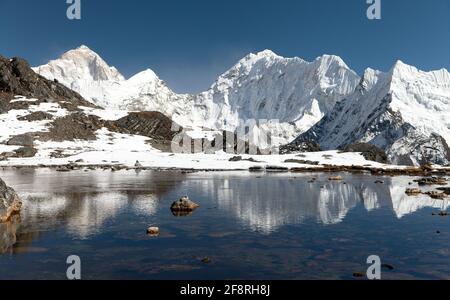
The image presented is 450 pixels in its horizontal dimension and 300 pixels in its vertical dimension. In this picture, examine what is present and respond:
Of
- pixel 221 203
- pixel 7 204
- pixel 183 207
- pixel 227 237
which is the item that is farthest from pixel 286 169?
pixel 227 237

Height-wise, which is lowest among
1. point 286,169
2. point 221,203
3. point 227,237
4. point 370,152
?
point 227,237

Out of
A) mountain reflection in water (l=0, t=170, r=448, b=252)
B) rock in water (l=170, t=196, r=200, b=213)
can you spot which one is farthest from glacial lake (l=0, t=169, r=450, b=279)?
rock in water (l=170, t=196, r=200, b=213)

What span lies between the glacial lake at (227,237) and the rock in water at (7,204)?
1.16m

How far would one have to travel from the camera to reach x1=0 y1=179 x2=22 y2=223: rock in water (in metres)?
31.3

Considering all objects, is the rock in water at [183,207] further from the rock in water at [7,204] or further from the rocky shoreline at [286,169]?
the rocky shoreline at [286,169]

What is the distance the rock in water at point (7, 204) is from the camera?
31328mm

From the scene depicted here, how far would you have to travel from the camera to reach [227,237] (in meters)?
27.5

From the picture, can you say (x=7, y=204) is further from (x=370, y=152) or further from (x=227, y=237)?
(x=370, y=152)

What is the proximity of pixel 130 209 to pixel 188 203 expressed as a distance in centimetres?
489

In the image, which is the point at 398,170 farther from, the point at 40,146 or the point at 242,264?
the point at 40,146

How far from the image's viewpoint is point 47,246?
24.6 meters

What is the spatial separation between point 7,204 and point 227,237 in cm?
1697

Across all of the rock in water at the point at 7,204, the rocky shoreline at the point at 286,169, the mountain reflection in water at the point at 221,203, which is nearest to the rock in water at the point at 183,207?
the mountain reflection in water at the point at 221,203

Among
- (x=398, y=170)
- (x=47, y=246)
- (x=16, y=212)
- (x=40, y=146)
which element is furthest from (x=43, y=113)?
(x=47, y=246)
